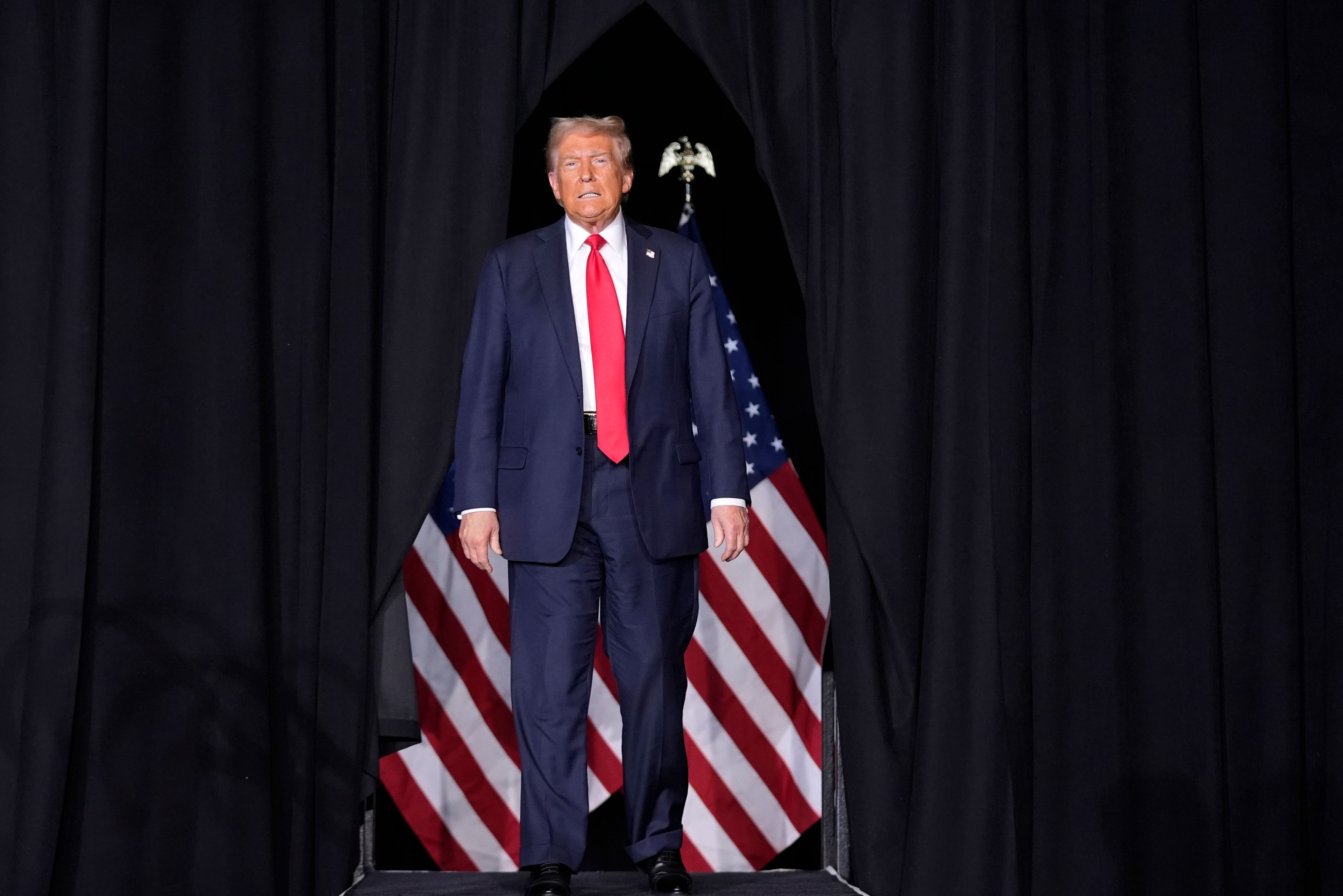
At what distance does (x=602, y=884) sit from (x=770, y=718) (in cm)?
88

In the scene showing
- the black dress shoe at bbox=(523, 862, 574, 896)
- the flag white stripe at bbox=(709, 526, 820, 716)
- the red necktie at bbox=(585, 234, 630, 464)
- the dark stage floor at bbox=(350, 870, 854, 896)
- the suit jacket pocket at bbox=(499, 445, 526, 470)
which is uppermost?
the red necktie at bbox=(585, 234, 630, 464)

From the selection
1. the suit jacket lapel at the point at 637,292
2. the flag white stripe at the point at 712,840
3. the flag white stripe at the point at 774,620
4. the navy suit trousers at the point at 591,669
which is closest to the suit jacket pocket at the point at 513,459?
the navy suit trousers at the point at 591,669

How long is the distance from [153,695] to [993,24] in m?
2.48

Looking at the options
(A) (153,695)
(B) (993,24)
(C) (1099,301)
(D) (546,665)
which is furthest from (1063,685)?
(A) (153,695)

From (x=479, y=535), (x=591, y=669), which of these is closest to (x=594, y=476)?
(x=479, y=535)

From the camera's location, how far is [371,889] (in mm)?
3033

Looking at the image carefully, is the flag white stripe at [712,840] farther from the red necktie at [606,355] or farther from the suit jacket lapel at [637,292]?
the suit jacket lapel at [637,292]

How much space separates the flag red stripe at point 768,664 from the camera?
366 cm

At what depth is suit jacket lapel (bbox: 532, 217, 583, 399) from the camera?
2.84 m

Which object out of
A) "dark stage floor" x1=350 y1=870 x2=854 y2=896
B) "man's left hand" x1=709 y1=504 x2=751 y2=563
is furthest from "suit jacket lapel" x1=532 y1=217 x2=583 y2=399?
"dark stage floor" x1=350 y1=870 x2=854 y2=896

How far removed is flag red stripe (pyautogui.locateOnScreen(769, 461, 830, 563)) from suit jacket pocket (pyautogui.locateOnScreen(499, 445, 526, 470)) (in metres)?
1.09

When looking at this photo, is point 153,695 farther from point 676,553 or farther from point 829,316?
point 829,316

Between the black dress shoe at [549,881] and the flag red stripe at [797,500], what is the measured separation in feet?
4.38

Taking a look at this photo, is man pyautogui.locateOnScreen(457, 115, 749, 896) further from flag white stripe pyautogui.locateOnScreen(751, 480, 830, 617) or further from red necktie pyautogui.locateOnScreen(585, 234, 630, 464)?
flag white stripe pyautogui.locateOnScreen(751, 480, 830, 617)
